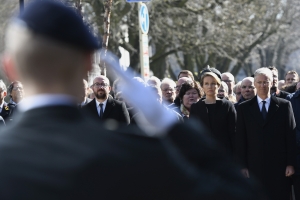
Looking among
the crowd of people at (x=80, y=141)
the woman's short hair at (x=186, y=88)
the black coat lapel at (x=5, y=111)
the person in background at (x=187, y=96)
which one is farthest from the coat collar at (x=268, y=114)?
the crowd of people at (x=80, y=141)

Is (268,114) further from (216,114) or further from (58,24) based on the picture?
(58,24)

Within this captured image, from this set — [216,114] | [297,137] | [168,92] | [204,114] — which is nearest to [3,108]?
[168,92]

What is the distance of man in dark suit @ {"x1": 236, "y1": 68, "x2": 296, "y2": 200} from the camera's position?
8.26 metres

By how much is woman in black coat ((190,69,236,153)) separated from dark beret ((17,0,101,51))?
6.73 m

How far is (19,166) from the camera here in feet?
5.23

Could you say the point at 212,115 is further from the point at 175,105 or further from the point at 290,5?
the point at 290,5

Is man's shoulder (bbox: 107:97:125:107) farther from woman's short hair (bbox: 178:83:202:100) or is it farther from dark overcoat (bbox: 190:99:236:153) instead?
dark overcoat (bbox: 190:99:236:153)

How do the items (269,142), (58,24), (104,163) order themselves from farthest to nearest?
(269,142), (58,24), (104,163)

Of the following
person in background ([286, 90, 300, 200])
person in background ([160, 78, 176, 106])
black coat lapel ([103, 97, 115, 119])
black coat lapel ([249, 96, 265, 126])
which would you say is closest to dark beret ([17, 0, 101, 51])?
black coat lapel ([249, 96, 265, 126])

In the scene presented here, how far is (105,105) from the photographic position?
9.63 metres

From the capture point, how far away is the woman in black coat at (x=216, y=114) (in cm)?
855

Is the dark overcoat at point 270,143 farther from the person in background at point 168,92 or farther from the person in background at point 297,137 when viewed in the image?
the person in background at point 168,92

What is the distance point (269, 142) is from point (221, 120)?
26.5 inches

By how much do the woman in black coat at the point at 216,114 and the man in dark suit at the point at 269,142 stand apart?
0.88 feet
